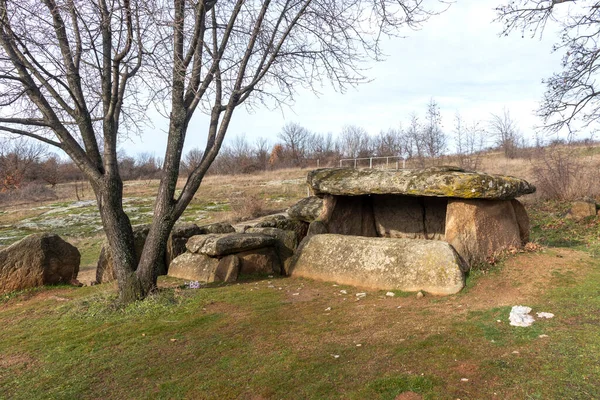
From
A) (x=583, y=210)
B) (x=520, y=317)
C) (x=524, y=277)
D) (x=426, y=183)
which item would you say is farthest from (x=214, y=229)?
(x=583, y=210)

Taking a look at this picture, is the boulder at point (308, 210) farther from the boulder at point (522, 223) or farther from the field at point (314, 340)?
the boulder at point (522, 223)

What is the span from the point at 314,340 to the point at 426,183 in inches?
133

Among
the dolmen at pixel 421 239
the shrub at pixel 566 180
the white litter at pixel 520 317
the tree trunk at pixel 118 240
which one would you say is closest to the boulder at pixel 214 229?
the dolmen at pixel 421 239

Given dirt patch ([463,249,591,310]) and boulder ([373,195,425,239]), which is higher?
boulder ([373,195,425,239])

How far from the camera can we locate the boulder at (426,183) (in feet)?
21.1

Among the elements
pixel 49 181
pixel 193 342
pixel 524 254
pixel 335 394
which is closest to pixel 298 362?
pixel 335 394

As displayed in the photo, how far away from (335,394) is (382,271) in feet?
10.6

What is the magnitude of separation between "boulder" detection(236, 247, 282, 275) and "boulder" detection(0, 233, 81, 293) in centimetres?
342

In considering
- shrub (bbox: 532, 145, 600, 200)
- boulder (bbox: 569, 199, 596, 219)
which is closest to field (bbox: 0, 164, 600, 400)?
boulder (bbox: 569, 199, 596, 219)

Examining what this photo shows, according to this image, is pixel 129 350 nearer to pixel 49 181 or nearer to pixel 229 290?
pixel 229 290

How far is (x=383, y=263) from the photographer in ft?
21.4

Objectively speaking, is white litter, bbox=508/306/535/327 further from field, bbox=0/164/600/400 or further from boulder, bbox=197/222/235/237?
boulder, bbox=197/222/235/237

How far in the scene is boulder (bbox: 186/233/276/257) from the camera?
761 cm

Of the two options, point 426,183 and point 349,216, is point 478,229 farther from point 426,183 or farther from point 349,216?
point 349,216
